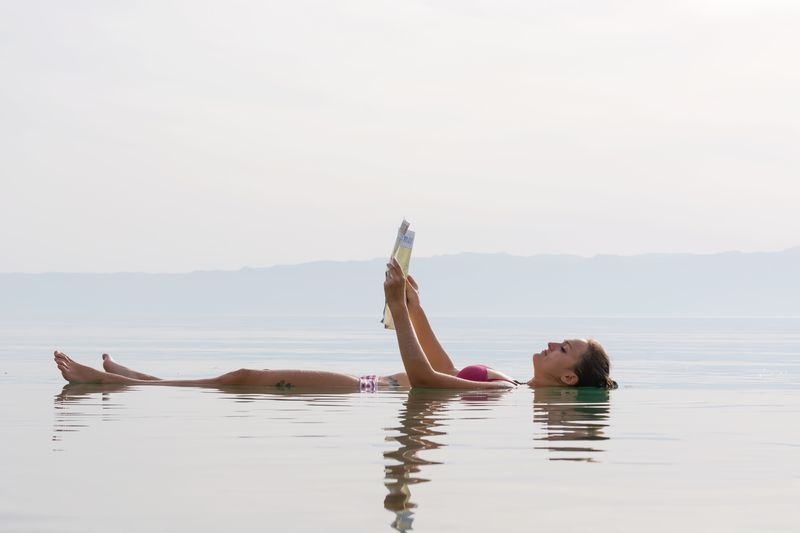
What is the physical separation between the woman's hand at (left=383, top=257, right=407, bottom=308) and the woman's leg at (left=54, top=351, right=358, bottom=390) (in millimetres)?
3582

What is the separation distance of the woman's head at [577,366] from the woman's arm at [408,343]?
91 cm

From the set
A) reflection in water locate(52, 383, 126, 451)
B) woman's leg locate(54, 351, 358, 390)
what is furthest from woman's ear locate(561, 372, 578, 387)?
reflection in water locate(52, 383, 126, 451)

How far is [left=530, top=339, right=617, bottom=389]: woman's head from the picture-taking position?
14609mm

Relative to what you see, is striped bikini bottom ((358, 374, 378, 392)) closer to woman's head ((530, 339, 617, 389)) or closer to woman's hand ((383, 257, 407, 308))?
woman's head ((530, 339, 617, 389))

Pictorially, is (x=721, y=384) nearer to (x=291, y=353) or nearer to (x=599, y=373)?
(x=599, y=373)

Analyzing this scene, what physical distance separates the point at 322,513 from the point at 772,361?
25662 millimetres

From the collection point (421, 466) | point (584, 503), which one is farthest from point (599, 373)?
point (584, 503)

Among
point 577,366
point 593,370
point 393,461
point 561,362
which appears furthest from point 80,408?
point 593,370

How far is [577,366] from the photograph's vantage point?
1467 centimetres

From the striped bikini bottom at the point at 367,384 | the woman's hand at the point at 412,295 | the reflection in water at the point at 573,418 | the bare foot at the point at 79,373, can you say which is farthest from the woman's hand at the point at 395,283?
the bare foot at the point at 79,373

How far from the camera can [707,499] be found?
285 inches

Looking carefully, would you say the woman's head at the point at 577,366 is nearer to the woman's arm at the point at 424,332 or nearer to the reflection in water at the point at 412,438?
the reflection in water at the point at 412,438

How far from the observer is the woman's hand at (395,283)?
11914 mm

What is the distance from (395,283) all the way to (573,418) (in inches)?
78.9
